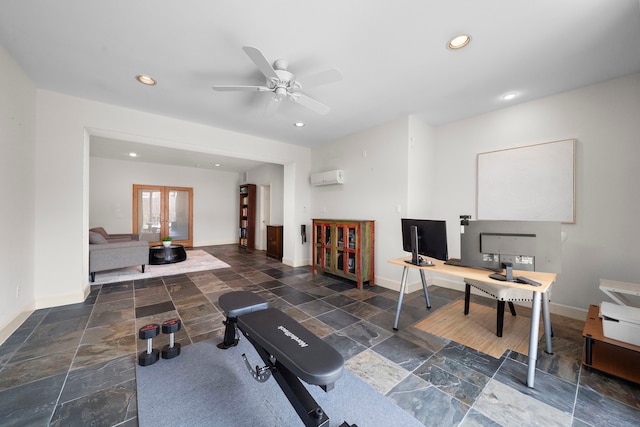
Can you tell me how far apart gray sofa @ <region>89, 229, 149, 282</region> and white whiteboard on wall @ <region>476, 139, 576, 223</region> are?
5894mm

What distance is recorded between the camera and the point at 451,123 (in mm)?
3914

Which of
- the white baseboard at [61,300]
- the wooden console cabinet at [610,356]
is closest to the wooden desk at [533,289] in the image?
the wooden console cabinet at [610,356]

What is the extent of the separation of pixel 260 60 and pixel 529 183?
3513 mm

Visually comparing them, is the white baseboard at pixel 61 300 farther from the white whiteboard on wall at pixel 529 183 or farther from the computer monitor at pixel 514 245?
the white whiteboard on wall at pixel 529 183

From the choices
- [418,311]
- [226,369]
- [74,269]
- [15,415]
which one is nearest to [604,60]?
[418,311]

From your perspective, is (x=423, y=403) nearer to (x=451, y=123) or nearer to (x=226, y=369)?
(x=226, y=369)

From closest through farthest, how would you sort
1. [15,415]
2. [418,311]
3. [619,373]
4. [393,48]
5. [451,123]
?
[15,415] < [619,373] < [393,48] < [418,311] < [451,123]

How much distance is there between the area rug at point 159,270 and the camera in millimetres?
4327

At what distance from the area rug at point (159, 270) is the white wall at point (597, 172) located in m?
5.71

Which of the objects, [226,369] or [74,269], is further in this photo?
[74,269]

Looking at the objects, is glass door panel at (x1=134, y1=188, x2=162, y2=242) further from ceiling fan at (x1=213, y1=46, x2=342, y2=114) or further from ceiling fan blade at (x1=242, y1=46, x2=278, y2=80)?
ceiling fan blade at (x1=242, y1=46, x2=278, y2=80)

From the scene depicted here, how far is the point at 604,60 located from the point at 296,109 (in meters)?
3.22

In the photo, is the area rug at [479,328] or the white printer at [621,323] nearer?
the white printer at [621,323]

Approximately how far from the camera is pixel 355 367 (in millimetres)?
1915
